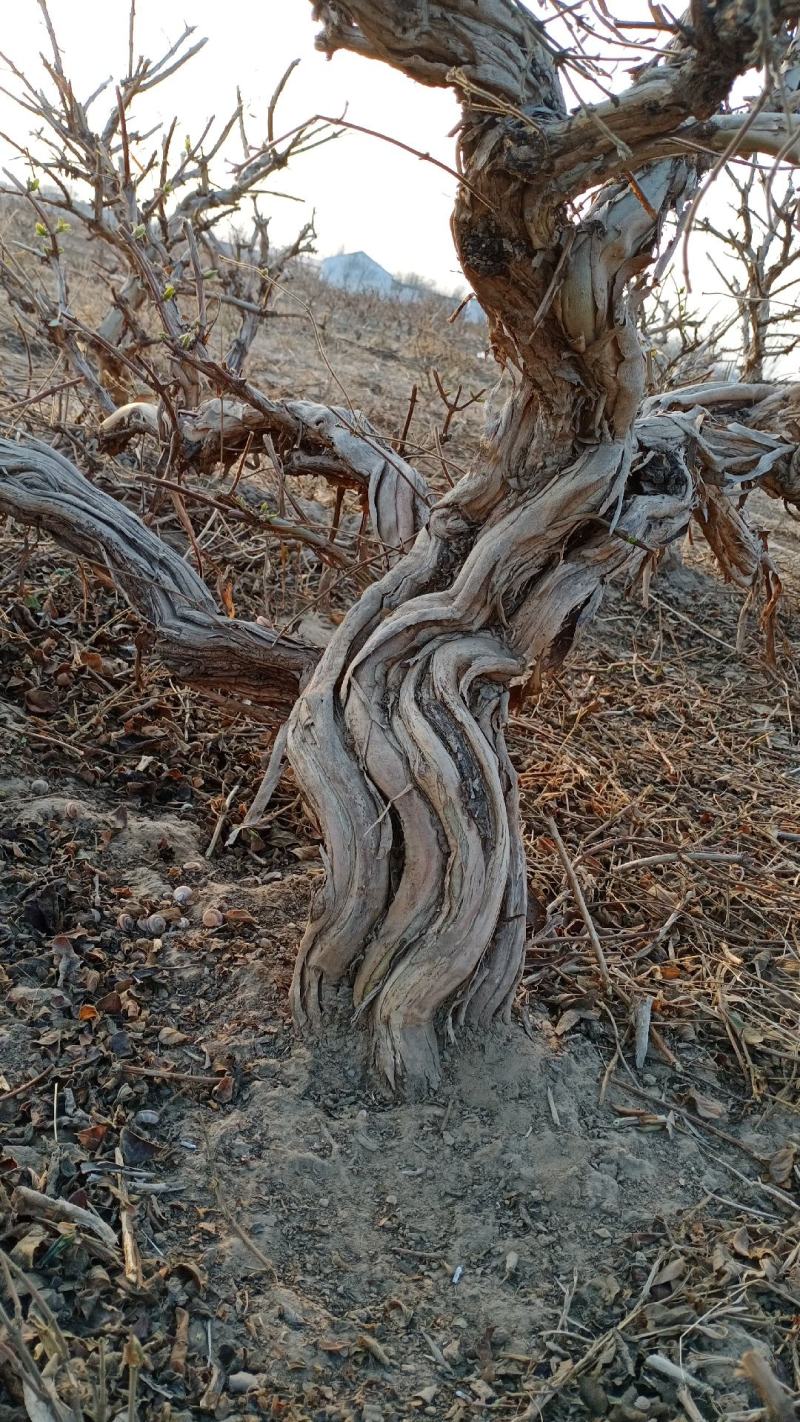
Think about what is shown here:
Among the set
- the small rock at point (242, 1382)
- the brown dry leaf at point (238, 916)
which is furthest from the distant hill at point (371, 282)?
the small rock at point (242, 1382)

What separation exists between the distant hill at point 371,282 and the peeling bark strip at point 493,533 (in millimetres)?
11965

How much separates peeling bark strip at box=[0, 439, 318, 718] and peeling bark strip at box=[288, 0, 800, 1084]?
292mm

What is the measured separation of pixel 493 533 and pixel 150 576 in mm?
899

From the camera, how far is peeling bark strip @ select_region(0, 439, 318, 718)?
2.59 meters

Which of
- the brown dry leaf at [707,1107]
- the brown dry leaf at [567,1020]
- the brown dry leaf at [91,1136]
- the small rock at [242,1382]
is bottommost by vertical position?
the small rock at [242,1382]

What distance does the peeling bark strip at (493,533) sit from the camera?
162 centimetres

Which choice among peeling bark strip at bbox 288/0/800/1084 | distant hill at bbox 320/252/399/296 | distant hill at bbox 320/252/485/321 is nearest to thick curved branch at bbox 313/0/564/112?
peeling bark strip at bbox 288/0/800/1084

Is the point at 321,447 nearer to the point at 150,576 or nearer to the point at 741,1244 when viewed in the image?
the point at 150,576

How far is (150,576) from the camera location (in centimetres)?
262

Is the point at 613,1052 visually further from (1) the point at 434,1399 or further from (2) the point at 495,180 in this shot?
(2) the point at 495,180

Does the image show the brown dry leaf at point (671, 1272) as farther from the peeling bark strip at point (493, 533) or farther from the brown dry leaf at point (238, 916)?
the brown dry leaf at point (238, 916)

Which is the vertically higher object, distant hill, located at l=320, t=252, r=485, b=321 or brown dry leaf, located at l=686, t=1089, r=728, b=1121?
distant hill, located at l=320, t=252, r=485, b=321

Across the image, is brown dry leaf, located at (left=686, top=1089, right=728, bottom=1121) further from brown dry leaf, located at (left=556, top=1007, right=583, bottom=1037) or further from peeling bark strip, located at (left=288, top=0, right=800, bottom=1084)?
peeling bark strip, located at (left=288, top=0, right=800, bottom=1084)

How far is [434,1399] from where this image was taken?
154 cm
